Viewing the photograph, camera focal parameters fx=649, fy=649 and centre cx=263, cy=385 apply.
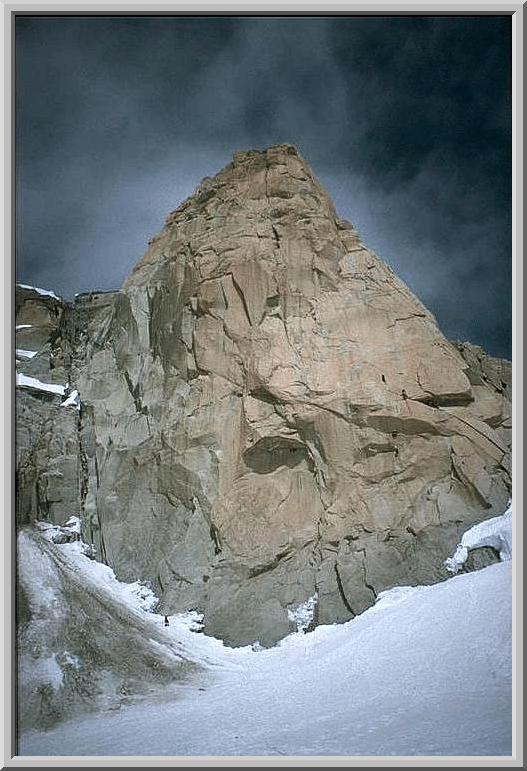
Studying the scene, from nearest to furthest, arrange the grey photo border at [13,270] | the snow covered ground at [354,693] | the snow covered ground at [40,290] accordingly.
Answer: the grey photo border at [13,270] → the snow covered ground at [354,693] → the snow covered ground at [40,290]

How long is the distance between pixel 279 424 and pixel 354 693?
42.1ft

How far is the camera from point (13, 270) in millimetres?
11859

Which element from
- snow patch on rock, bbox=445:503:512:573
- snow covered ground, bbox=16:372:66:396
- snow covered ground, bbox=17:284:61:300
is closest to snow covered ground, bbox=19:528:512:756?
snow patch on rock, bbox=445:503:512:573

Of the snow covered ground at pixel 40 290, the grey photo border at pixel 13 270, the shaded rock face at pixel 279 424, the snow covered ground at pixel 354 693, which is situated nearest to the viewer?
the grey photo border at pixel 13 270

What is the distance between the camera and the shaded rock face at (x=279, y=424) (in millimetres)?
23812

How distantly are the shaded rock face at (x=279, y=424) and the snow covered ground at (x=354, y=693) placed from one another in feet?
8.36

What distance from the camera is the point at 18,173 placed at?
1295 centimetres

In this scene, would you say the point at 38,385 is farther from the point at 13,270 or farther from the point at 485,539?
the point at 485,539

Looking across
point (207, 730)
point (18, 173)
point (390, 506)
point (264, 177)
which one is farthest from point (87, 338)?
point (207, 730)

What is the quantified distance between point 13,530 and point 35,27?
9.29m

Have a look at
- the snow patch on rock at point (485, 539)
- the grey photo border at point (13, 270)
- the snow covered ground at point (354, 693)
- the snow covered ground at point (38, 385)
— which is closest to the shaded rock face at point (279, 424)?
the snow patch on rock at point (485, 539)

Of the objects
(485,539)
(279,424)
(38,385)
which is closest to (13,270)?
(279,424)

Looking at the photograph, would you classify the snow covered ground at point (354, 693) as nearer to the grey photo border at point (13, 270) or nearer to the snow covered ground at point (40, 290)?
the grey photo border at point (13, 270)

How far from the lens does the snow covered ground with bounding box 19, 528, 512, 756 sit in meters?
10.9
